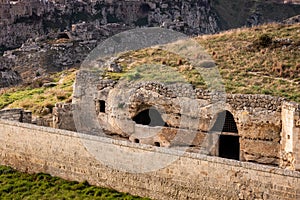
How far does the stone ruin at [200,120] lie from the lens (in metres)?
17.2

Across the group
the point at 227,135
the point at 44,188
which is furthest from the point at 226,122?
the point at 44,188

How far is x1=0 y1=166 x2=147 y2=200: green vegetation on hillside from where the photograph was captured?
15.1 meters

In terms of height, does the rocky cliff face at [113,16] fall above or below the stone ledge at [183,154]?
above

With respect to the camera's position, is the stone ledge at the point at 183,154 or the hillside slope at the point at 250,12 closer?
the stone ledge at the point at 183,154

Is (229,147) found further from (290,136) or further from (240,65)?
(240,65)

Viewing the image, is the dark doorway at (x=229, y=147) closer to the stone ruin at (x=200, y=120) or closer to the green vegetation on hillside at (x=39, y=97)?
the stone ruin at (x=200, y=120)

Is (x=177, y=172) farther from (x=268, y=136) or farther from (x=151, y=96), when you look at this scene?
(x=151, y=96)

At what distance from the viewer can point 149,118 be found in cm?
2053

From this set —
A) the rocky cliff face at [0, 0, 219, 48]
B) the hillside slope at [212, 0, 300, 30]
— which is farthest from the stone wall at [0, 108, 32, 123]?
the hillside slope at [212, 0, 300, 30]

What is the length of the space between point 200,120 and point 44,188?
6.07 m

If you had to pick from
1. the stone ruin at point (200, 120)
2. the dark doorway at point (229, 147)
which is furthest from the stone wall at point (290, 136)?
the dark doorway at point (229, 147)

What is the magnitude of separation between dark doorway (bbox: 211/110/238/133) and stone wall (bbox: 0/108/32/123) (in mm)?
7288

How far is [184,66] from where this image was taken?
24594mm

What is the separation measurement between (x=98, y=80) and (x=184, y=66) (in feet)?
18.0
